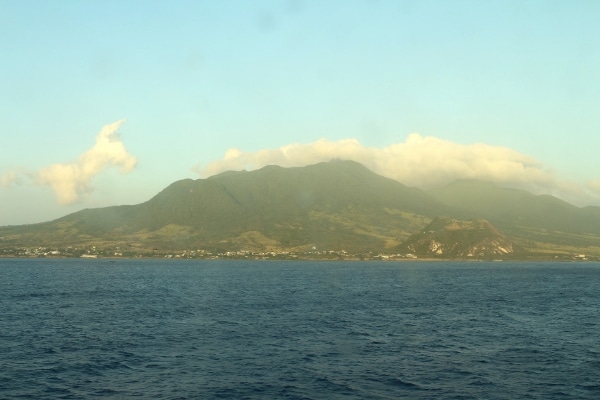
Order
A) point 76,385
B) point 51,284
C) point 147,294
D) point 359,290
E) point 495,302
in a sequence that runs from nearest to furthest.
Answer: point 76,385 → point 495,302 → point 147,294 → point 359,290 → point 51,284

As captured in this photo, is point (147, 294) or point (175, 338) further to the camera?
point (147, 294)

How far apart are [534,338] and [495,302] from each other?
49.1 meters

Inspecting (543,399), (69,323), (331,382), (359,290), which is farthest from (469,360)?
(359,290)

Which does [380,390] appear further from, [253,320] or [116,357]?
[253,320]

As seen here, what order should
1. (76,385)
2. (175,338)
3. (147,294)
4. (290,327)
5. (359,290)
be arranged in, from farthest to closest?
1. (359,290)
2. (147,294)
3. (290,327)
4. (175,338)
5. (76,385)

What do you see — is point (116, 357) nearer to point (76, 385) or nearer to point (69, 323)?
point (76, 385)

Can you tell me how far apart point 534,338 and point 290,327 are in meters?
34.0

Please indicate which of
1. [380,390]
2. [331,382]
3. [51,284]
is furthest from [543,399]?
[51,284]

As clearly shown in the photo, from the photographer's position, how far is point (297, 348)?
70562 millimetres

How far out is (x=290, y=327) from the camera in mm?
86938

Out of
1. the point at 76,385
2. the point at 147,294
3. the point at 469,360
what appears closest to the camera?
the point at 76,385

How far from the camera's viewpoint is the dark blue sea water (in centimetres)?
5334

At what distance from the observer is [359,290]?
508 ft

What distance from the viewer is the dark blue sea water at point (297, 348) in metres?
53.3
